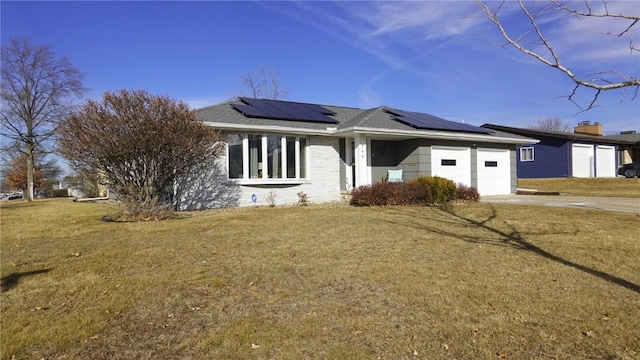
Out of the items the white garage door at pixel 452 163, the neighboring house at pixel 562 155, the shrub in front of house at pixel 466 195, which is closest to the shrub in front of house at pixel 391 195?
the shrub in front of house at pixel 466 195

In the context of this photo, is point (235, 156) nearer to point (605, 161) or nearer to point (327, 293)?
point (327, 293)

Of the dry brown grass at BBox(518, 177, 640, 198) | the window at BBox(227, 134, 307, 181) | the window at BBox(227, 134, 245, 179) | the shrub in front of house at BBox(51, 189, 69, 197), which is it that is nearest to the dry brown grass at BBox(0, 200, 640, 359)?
the window at BBox(227, 134, 245, 179)

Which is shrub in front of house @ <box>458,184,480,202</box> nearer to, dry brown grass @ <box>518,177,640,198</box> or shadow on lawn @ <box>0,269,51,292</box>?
dry brown grass @ <box>518,177,640,198</box>

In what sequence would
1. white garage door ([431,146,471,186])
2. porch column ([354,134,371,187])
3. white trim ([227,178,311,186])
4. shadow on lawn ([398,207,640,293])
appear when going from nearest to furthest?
shadow on lawn ([398,207,640,293]) < white trim ([227,178,311,186]) < porch column ([354,134,371,187]) < white garage door ([431,146,471,186])

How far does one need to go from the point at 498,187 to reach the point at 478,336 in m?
17.3

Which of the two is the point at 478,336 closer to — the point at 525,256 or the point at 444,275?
the point at 444,275

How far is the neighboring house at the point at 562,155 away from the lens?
27.5 metres

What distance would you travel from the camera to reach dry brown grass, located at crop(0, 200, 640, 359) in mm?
3393

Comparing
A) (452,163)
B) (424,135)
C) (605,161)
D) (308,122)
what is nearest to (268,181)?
(308,122)

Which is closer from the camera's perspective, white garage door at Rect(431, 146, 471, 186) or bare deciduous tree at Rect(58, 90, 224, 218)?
bare deciduous tree at Rect(58, 90, 224, 218)

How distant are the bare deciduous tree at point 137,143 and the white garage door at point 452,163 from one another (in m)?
9.65

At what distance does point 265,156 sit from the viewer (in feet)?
47.5

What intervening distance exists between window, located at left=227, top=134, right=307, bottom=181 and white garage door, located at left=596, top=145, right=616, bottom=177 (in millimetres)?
25672

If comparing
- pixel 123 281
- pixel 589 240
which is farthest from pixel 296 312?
pixel 589 240
